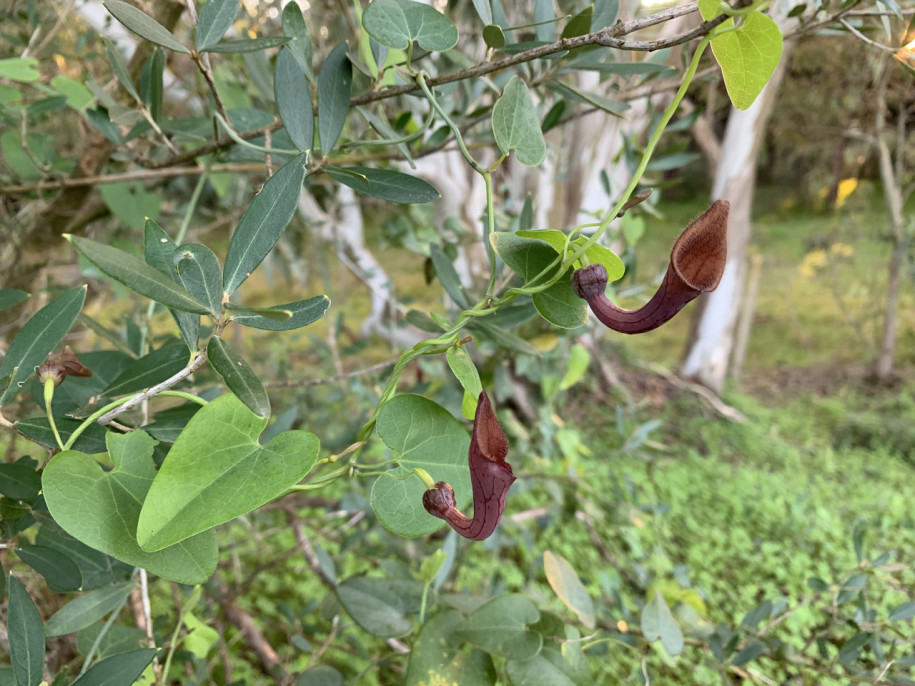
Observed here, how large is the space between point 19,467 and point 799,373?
3.34 meters

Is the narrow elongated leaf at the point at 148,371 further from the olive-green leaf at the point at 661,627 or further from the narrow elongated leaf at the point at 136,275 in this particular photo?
the olive-green leaf at the point at 661,627

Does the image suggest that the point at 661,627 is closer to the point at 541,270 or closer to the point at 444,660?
the point at 444,660

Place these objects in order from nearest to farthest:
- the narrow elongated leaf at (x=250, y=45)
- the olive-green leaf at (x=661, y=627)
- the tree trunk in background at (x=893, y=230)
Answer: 1. the narrow elongated leaf at (x=250, y=45)
2. the olive-green leaf at (x=661, y=627)
3. the tree trunk in background at (x=893, y=230)

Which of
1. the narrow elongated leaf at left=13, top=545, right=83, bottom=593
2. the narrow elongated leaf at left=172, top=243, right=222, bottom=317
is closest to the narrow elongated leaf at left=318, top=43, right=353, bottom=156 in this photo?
the narrow elongated leaf at left=172, top=243, right=222, bottom=317

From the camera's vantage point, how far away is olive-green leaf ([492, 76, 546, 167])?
0.87 ft

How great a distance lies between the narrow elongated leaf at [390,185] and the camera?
0.29 m

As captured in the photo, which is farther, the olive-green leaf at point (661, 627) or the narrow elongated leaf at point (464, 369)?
the olive-green leaf at point (661, 627)

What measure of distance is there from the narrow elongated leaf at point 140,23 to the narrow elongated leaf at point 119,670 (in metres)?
0.29

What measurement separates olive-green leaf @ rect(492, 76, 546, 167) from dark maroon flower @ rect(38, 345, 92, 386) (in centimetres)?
24

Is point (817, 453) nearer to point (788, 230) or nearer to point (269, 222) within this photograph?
point (269, 222)

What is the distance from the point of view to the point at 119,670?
0.84 ft

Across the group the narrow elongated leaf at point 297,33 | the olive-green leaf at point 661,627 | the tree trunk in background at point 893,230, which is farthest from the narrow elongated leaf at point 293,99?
the tree trunk in background at point 893,230

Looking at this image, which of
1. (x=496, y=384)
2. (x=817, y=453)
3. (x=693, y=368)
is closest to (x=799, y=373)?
(x=693, y=368)

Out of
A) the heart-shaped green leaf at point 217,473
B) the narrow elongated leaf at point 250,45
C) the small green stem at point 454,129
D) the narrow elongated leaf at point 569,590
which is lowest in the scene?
the narrow elongated leaf at point 569,590
